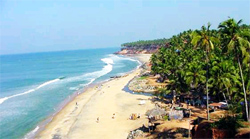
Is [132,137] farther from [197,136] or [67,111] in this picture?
[67,111]

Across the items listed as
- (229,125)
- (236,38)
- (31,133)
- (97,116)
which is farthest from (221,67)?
(31,133)

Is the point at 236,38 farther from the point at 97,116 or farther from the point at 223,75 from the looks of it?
the point at 97,116

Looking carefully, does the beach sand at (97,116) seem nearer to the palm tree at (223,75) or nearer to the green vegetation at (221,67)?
the green vegetation at (221,67)

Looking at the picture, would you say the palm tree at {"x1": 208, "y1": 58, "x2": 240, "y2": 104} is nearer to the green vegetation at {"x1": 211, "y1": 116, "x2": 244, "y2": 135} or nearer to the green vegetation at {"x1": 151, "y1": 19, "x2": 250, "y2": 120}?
the green vegetation at {"x1": 151, "y1": 19, "x2": 250, "y2": 120}

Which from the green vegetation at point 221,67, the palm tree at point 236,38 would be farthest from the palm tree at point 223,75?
the palm tree at point 236,38

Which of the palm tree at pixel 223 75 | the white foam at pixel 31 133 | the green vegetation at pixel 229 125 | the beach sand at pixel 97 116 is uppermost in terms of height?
the palm tree at pixel 223 75

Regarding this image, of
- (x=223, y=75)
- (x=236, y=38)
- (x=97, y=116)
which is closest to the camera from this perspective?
(x=236, y=38)

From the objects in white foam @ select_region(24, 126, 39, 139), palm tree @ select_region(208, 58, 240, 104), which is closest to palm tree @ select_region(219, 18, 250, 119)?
palm tree @ select_region(208, 58, 240, 104)

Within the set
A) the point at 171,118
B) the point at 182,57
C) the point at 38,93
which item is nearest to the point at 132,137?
the point at 171,118
